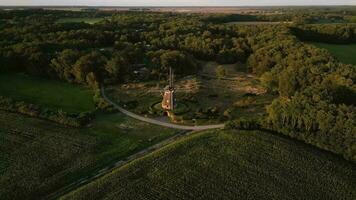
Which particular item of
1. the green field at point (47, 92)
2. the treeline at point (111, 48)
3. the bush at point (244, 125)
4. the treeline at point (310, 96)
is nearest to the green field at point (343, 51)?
the treeline at point (310, 96)

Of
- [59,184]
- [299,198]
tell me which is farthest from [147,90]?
[299,198]

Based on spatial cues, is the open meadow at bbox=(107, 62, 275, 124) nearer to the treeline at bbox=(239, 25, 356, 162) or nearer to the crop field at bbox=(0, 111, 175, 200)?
the treeline at bbox=(239, 25, 356, 162)

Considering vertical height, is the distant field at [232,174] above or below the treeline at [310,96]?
below

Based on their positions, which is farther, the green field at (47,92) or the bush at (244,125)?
the green field at (47,92)

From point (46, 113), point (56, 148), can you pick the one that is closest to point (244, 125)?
point (56, 148)

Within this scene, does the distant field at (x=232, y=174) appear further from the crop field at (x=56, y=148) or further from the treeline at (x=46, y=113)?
the treeline at (x=46, y=113)

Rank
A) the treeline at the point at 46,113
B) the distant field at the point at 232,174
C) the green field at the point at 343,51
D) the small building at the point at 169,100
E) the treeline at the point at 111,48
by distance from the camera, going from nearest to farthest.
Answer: the distant field at the point at 232,174
the treeline at the point at 46,113
the small building at the point at 169,100
the treeline at the point at 111,48
the green field at the point at 343,51

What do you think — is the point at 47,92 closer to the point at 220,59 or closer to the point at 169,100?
the point at 169,100
